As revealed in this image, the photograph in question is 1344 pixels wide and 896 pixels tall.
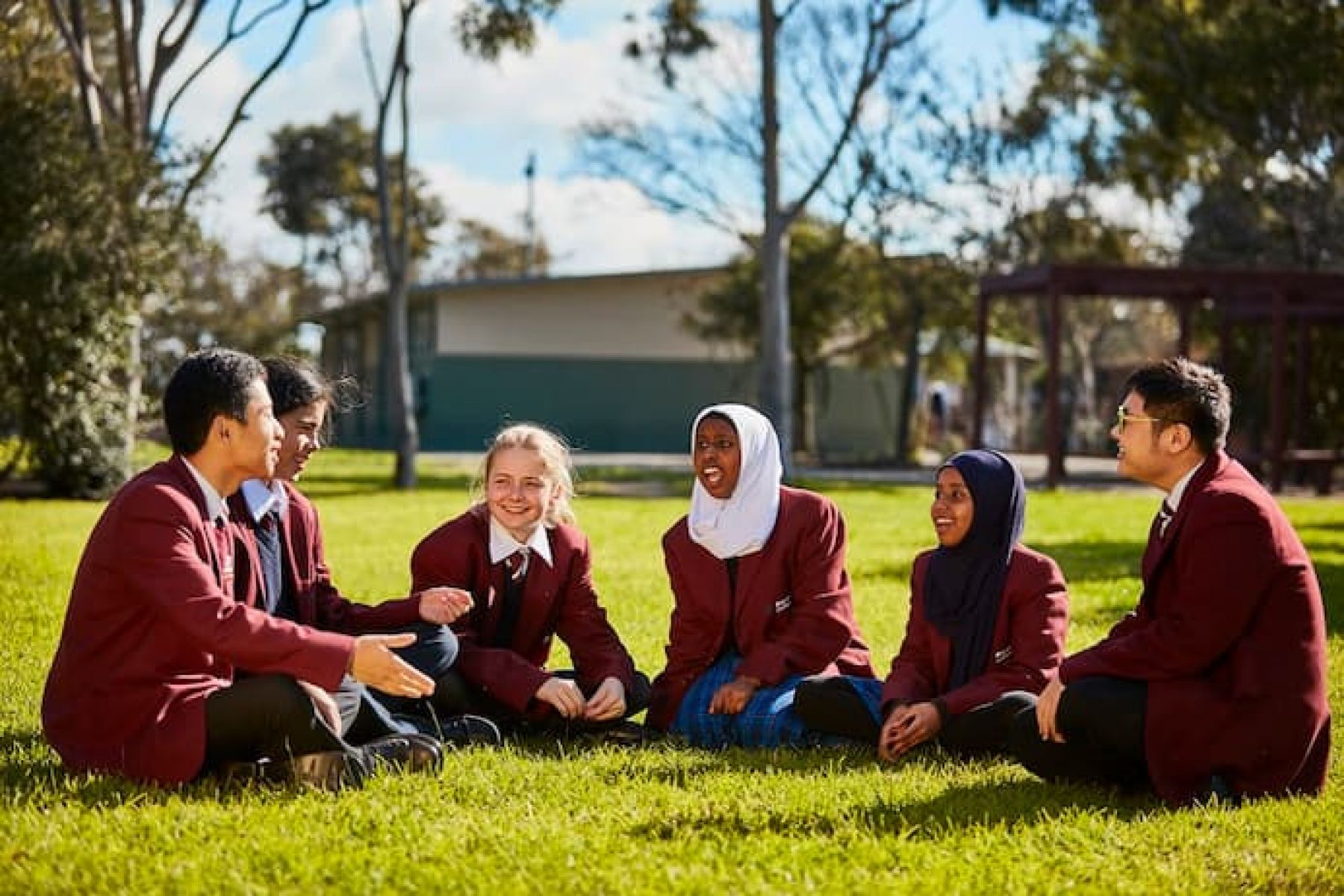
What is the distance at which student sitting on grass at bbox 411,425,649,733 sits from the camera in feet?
19.7

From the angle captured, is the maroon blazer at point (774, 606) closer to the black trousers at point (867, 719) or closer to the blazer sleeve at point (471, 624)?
the black trousers at point (867, 719)

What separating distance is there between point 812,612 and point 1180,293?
18.4 meters

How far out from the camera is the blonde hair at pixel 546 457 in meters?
6.11

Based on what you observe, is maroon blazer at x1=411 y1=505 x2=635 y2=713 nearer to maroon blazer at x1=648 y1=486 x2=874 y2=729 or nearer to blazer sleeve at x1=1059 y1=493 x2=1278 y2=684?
maroon blazer at x1=648 y1=486 x2=874 y2=729

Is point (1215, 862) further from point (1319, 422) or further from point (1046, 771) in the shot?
point (1319, 422)

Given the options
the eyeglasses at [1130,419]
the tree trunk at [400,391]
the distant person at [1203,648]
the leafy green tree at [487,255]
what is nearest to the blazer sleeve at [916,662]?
the distant person at [1203,648]

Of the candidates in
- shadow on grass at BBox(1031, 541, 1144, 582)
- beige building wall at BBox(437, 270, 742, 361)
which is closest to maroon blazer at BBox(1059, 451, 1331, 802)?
shadow on grass at BBox(1031, 541, 1144, 582)

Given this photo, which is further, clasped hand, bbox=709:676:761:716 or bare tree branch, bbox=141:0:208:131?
bare tree branch, bbox=141:0:208:131

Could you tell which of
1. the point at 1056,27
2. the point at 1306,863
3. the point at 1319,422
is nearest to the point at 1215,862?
the point at 1306,863

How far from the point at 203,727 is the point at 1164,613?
2773 mm

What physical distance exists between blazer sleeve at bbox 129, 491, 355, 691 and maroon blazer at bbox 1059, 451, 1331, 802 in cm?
221

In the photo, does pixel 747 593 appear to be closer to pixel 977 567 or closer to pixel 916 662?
pixel 916 662

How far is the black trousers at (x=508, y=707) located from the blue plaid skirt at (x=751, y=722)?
0.65 feet

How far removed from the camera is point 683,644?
6.32m
